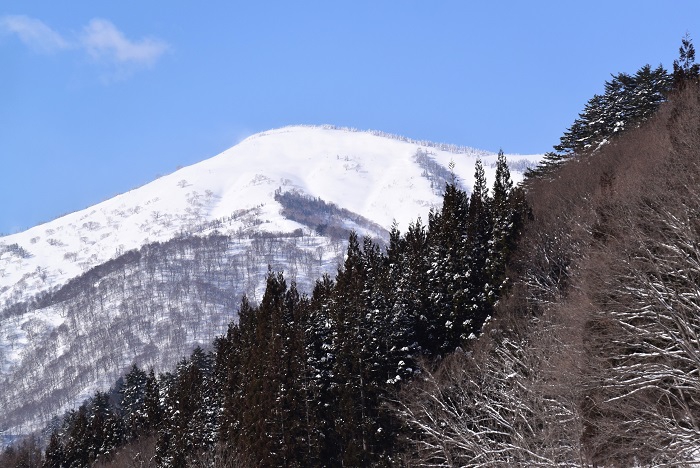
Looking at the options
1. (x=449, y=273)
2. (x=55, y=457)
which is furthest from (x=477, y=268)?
(x=55, y=457)

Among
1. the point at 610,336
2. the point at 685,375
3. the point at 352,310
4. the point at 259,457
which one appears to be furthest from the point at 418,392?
the point at 685,375

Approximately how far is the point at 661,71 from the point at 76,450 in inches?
2256

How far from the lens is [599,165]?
45.3 m

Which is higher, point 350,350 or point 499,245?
point 499,245

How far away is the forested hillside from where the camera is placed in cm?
1531

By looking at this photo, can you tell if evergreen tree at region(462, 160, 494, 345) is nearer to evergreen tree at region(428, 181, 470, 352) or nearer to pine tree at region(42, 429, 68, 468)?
evergreen tree at region(428, 181, 470, 352)

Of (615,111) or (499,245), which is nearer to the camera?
(499,245)

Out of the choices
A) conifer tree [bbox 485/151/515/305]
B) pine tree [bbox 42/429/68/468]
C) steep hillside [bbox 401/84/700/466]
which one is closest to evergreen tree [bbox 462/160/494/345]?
conifer tree [bbox 485/151/515/305]

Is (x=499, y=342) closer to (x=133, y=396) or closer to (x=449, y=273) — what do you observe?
(x=449, y=273)

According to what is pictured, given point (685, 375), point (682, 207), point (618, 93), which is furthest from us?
point (618, 93)

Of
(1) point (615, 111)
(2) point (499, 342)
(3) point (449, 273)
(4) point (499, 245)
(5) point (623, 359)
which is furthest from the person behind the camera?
(1) point (615, 111)

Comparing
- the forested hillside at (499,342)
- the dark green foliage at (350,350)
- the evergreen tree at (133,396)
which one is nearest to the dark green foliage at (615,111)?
the forested hillside at (499,342)

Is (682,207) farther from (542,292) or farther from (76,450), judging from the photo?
(76,450)

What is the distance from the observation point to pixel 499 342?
96.3 feet
